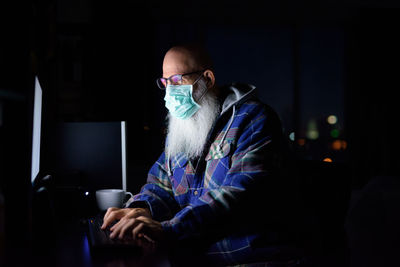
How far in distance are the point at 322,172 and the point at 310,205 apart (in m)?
0.11

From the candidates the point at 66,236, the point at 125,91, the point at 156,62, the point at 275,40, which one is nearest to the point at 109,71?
the point at 125,91

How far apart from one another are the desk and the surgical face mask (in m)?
0.62

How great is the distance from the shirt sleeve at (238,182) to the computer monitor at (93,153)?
0.78 metres

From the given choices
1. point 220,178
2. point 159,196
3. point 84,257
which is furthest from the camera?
point 159,196

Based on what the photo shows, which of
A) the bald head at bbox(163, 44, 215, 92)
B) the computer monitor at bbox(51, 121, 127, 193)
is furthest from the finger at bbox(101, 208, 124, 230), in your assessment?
the computer monitor at bbox(51, 121, 127, 193)

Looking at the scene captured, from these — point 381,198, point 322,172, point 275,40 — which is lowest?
point 381,198

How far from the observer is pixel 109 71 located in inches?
158

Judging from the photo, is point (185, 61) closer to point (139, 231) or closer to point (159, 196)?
point (159, 196)

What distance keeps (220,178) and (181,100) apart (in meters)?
0.38

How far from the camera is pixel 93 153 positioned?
78.9 inches

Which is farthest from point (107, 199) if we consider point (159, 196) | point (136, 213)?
point (136, 213)

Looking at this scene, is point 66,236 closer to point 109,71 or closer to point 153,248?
point 153,248

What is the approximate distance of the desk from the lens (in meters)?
0.98

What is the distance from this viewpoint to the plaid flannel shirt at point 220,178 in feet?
3.94
